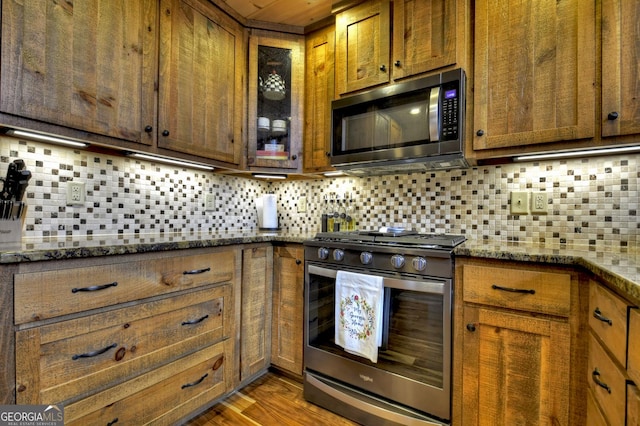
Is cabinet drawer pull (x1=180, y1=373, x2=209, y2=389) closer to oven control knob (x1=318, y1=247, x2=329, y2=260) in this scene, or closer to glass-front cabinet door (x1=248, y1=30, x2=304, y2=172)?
Answer: oven control knob (x1=318, y1=247, x2=329, y2=260)

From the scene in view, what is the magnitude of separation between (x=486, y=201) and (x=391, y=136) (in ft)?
2.22

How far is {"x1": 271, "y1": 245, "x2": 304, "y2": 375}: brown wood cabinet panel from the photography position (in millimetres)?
1837

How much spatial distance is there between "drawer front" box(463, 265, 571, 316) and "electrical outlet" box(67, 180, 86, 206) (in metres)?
1.90

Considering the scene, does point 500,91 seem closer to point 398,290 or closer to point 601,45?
point 601,45

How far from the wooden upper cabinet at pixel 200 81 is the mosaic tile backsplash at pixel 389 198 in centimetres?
35

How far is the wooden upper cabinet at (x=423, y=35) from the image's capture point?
1551mm

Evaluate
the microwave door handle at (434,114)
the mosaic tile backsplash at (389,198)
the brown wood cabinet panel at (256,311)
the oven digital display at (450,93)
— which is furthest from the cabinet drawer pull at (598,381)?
the brown wood cabinet panel at (256,311)

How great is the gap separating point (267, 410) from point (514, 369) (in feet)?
3.94

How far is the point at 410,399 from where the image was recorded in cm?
140

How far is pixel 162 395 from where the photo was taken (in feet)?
4.50

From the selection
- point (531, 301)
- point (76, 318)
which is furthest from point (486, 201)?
point (76, 318)

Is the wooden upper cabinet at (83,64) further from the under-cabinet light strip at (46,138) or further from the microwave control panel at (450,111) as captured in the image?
the microwave control panel at (450,111)

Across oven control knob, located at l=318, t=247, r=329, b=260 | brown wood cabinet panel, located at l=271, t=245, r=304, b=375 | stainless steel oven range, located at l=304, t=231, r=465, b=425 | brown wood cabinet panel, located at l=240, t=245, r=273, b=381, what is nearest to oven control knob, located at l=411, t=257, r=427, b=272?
stainless steel oven range, located at l=304, t=231, r=465, b=425

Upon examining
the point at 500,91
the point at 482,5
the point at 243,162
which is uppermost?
the point at 482,5
